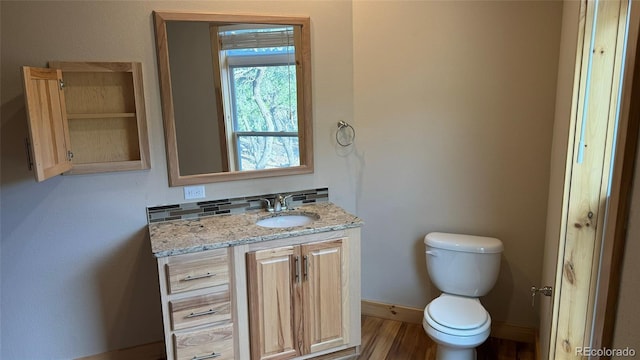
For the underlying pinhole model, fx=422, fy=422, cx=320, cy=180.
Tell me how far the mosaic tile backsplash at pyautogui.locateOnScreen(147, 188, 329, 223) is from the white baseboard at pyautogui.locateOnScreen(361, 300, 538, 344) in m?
0.93

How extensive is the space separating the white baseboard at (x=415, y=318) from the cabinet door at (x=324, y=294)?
2.03ft

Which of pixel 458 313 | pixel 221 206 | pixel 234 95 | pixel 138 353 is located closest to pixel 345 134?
pixel 234 95

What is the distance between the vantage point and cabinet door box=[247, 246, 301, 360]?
2.25 metres

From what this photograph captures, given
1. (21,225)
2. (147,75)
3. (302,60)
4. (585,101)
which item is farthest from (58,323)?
(585,101)

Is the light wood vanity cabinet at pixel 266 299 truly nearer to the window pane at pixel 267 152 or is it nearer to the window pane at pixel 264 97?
the window pane at pixel 267 152

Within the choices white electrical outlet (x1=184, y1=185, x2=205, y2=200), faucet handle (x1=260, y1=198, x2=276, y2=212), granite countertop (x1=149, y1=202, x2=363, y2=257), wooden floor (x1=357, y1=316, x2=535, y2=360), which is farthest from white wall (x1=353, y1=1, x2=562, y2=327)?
white electrical outlet (x1=184, y1=185, x2=205, y2=200)

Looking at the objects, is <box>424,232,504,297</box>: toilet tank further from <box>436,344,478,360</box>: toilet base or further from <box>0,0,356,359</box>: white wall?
<box>0,0,356,359</box>: white wall

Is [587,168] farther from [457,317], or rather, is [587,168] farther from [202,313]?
[202,313]

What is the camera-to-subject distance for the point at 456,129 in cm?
267

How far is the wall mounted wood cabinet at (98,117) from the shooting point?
2.13 meters

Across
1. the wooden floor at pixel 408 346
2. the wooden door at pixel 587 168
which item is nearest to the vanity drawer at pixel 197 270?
the wooden floor at pixel 408 346

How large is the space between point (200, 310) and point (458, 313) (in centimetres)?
140

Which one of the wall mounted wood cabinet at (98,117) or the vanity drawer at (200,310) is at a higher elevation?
the wall mounted wood cabinet at (98,117)

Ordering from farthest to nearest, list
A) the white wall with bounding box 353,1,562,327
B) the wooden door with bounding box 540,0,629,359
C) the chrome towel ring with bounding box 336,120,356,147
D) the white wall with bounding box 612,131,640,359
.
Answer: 1. the chrome towel ring with bounding box 336,120,356,147
2. the white wall with bounding box 353,1,562,327
3. the wooden door with bounding box 540,0,629,359
4. the white wall with bounding box 612,131,640,359
